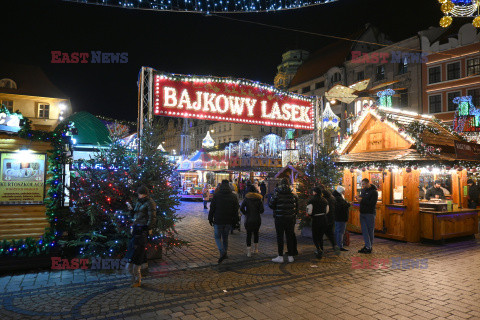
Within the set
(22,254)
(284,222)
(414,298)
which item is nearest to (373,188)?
(284,222)

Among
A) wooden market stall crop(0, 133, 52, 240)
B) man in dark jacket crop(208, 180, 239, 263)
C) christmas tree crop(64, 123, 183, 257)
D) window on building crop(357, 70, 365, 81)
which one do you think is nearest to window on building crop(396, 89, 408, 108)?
window on building crop(357, 70, 365, 81)

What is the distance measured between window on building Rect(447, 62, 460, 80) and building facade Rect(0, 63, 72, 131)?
3526 centimetres

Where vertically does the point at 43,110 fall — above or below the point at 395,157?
above

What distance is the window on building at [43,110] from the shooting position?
105ft

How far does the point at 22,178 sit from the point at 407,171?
10391 mm

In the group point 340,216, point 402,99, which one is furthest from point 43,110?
point 402,99

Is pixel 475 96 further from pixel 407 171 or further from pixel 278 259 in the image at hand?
pixel 278 259

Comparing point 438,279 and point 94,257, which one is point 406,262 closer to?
point 438,279

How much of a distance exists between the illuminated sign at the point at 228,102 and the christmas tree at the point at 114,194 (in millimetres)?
2037

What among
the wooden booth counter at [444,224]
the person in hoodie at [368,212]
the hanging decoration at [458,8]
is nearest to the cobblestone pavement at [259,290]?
the person in hoodie at [368,212]

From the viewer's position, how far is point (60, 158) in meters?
7.22

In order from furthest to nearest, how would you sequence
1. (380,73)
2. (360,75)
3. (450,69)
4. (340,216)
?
(360,75) < (380,73) < (450,69) < (340,216)

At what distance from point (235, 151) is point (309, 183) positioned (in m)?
17.3

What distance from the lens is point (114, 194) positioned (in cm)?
717
